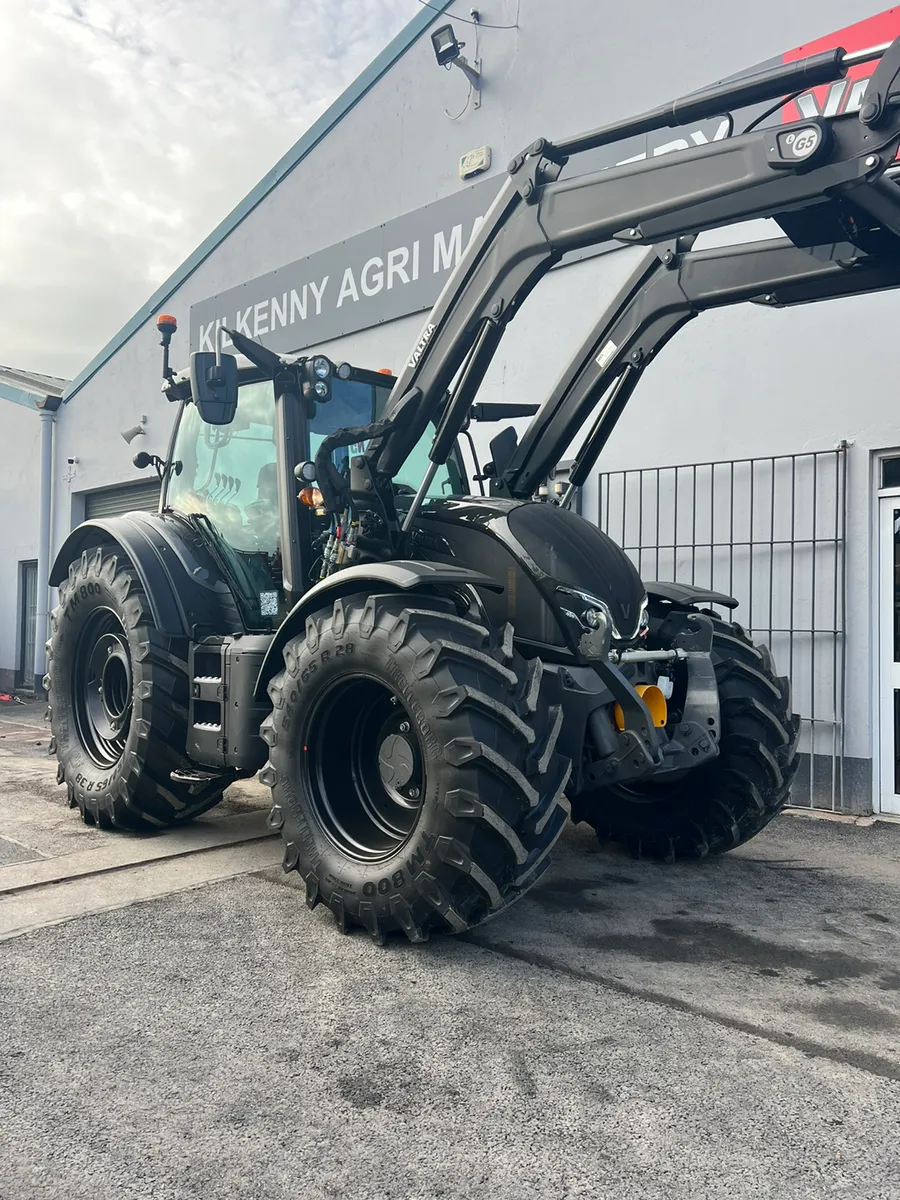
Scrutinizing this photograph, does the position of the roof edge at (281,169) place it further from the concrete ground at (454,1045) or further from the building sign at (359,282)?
the concrete ground at (454,1045)

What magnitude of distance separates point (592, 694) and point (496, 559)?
736 mm

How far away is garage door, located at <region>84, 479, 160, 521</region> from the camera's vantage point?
A: 44.3 feet

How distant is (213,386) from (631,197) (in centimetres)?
195

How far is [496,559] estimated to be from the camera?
404 centimetres

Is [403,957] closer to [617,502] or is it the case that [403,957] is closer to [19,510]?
[617,502]

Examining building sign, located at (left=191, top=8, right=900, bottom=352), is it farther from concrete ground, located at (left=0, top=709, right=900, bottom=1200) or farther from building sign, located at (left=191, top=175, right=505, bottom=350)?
concrete ground, located at (left=0, top=709, right=900, bottom=1200)

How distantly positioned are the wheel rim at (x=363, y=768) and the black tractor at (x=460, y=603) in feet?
0.04

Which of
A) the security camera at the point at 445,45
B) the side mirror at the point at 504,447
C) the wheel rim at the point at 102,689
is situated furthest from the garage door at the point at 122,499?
the side mirror at the point at 504,447

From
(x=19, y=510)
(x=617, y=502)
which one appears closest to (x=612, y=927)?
(x=617, y=502)

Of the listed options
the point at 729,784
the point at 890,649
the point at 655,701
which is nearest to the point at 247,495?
the point at 655,701

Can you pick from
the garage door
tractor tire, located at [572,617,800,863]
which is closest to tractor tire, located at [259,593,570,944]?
tractor tire, located at [572,617,800,863]

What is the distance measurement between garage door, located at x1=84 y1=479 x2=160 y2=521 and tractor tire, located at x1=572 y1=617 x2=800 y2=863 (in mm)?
9808

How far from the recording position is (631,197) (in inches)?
139

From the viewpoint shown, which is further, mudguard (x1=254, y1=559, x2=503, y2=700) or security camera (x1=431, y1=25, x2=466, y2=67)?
security camera (x1=431, y1=25, x2=466, y2=67)
